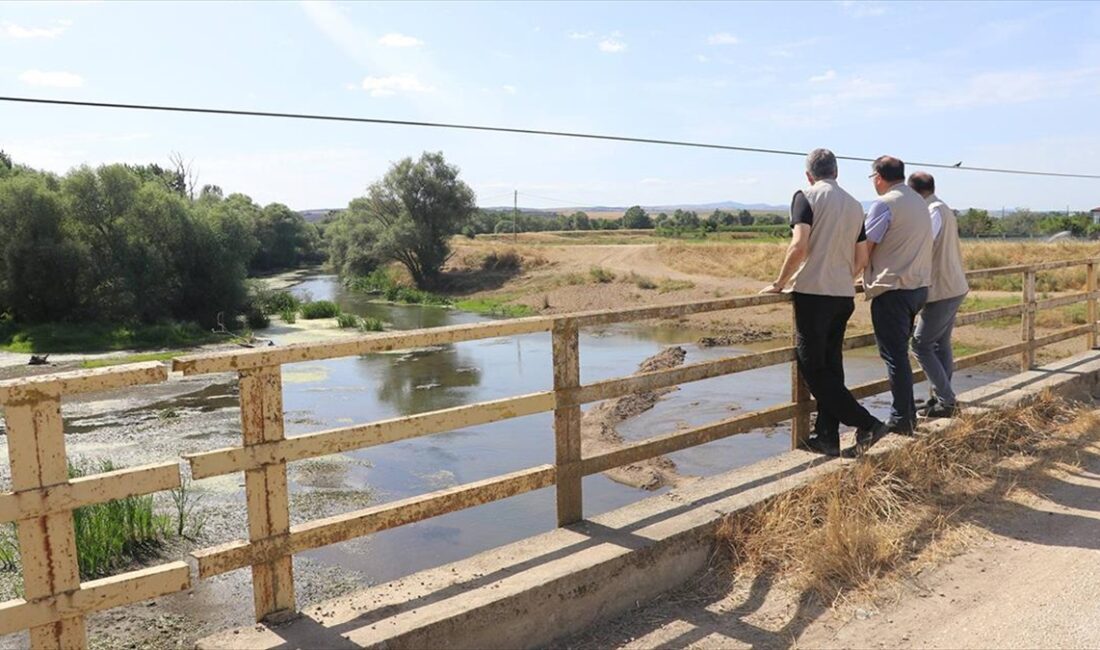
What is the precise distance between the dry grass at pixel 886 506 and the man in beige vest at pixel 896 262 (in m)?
0.62

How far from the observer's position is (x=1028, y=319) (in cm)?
838

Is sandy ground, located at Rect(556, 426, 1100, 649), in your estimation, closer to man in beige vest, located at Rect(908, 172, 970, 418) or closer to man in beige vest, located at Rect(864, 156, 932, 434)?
man in beige vest, located at Rect(864, 156, 932, 434)

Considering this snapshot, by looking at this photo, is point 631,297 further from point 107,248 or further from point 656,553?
point 656,553

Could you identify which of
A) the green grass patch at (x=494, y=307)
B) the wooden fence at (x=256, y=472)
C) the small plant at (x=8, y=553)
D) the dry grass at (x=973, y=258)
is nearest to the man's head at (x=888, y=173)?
the wooden fence at (x=256, y=472)

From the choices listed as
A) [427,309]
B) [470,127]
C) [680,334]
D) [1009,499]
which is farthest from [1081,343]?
[427,309]

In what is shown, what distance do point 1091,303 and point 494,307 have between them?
1415 inches

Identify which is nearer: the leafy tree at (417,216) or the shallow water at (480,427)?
the shallow water at (480,427)

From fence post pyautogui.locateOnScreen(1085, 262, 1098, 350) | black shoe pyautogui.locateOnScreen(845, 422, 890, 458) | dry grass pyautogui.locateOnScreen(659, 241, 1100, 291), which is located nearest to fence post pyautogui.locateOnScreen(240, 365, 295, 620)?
black shoe pyautogui.locateOnScreen(845, 422, 890, 458)

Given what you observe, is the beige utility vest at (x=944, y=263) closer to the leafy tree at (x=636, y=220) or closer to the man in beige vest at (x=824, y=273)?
the man in beige vest at (x=824, y=273)

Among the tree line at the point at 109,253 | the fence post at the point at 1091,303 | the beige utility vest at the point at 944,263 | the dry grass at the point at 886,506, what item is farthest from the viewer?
the tree line at the point at 109,253

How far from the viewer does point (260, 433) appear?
316 centimetres

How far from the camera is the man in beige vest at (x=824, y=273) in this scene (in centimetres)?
515

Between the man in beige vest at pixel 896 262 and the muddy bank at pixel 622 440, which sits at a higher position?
the man in beige vest at pixel 896 262

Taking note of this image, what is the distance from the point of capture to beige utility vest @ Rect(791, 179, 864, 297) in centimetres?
515
